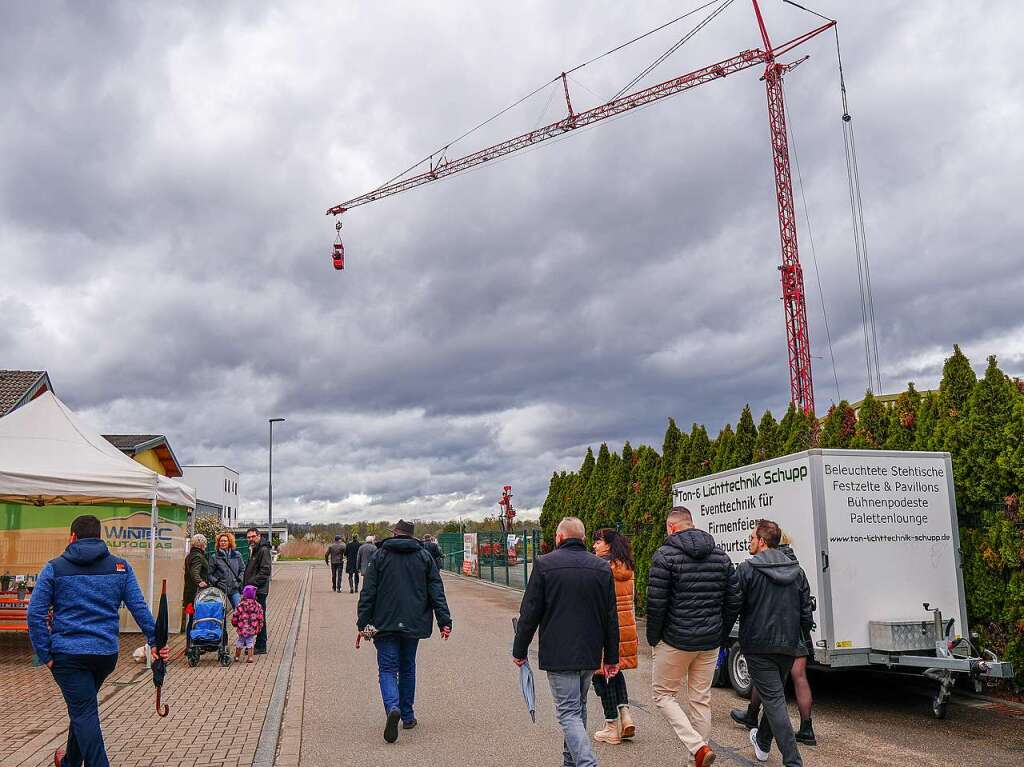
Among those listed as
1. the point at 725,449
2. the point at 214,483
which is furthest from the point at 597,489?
the point at 214,483

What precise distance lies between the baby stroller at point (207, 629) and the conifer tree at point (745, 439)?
9.16 metres

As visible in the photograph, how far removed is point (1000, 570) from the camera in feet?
31.7

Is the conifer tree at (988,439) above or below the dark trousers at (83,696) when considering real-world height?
above

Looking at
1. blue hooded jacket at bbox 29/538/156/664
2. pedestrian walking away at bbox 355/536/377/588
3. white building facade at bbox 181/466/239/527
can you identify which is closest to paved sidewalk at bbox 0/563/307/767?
blue hooded jacket at bbox 29/538/156/664

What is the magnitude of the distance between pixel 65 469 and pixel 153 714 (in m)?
5.40

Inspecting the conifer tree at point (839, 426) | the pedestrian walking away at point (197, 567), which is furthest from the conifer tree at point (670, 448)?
the pedestrian walking away at point (197, 567)

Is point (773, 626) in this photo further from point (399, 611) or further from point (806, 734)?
point (399, 611)

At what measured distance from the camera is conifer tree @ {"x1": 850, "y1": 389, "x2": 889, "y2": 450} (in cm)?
1195

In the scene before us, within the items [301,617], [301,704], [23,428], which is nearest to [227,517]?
[301,617]

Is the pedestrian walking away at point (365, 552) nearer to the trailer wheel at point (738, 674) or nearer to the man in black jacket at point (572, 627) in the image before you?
the trailer wheel at point (738, 674)

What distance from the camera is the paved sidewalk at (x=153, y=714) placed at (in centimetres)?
708

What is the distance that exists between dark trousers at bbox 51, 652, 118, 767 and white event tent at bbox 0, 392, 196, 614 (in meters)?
7.27

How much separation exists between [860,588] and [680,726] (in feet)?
10.2

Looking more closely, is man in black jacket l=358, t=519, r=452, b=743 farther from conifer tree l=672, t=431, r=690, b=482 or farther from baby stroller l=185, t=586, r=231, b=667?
conifer tree l=672, t=431, r=690, b=482
